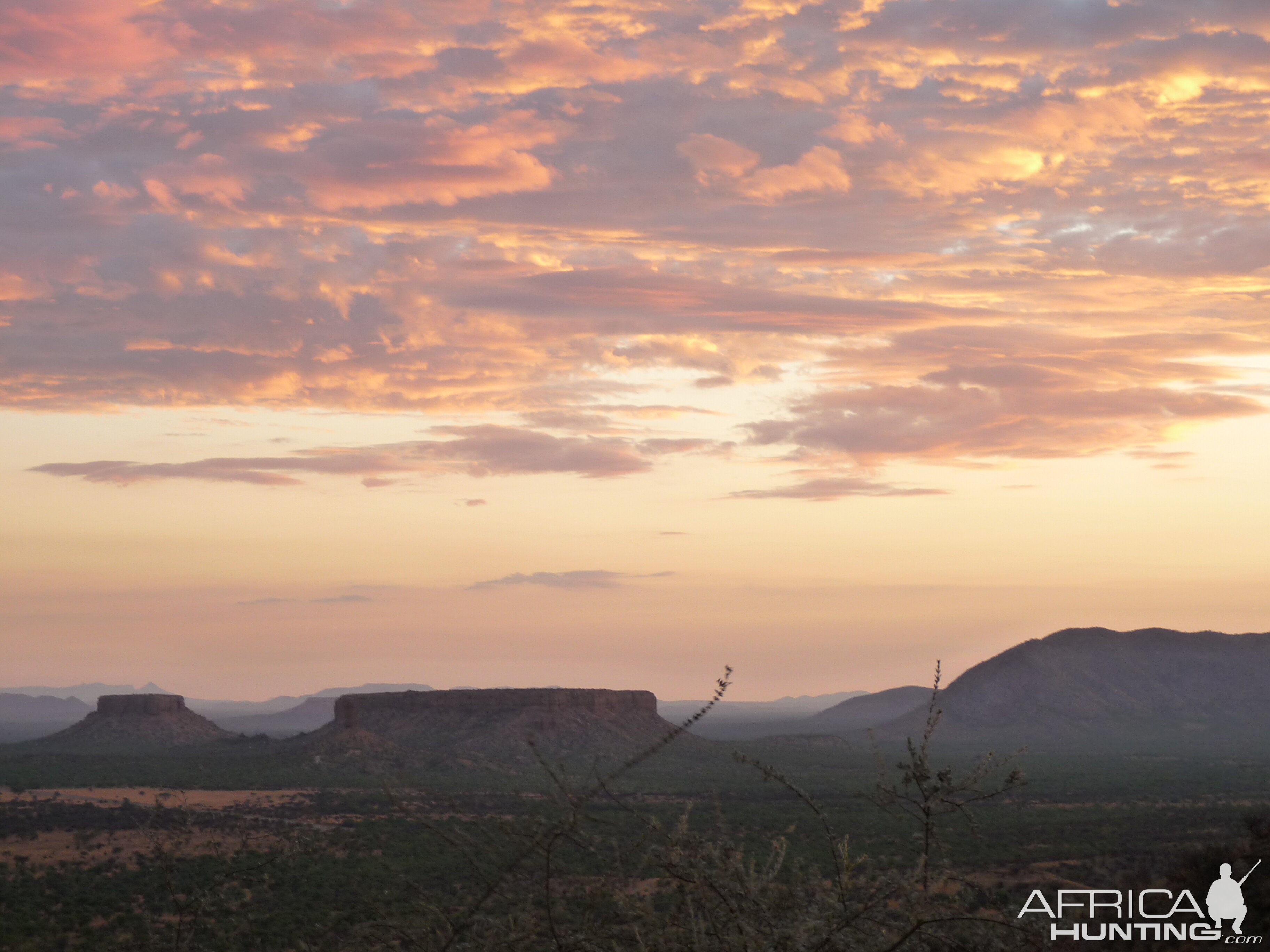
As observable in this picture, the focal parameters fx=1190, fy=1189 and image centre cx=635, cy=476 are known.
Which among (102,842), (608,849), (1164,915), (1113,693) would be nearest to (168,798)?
(102,842)

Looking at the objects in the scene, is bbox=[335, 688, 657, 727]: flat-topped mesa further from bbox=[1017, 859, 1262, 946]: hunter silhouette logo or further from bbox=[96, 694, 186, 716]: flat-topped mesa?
bbox=[1017, 859, 1262, 946]: hunter silhouette logo

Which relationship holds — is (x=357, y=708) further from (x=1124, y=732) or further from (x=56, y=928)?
(x=1124, y=732)

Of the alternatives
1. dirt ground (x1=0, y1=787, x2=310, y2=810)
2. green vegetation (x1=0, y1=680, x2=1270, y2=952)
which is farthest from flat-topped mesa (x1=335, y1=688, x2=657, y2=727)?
dirt ground (x1=0, y1=787, x2=310, y2=810)

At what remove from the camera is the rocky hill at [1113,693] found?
6147 inches

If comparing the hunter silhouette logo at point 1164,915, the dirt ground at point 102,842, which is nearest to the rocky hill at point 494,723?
the dirt ground at point 102,842

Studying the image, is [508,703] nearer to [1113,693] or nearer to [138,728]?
[138,728]

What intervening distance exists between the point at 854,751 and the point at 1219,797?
63159 mm

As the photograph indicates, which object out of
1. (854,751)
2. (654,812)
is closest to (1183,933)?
(654,812)

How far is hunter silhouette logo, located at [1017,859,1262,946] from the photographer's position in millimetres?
19406

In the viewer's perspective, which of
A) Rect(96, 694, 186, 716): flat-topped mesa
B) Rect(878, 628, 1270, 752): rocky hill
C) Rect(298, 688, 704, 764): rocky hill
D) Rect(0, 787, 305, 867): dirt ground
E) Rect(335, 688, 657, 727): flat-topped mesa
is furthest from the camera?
Rect(878, 628, 1270, 752): rocky hill

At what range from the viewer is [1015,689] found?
572 feet

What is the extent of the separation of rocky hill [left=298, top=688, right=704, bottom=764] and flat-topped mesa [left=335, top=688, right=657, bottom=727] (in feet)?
0.24

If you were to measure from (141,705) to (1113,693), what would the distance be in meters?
130

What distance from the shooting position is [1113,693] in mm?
171375
